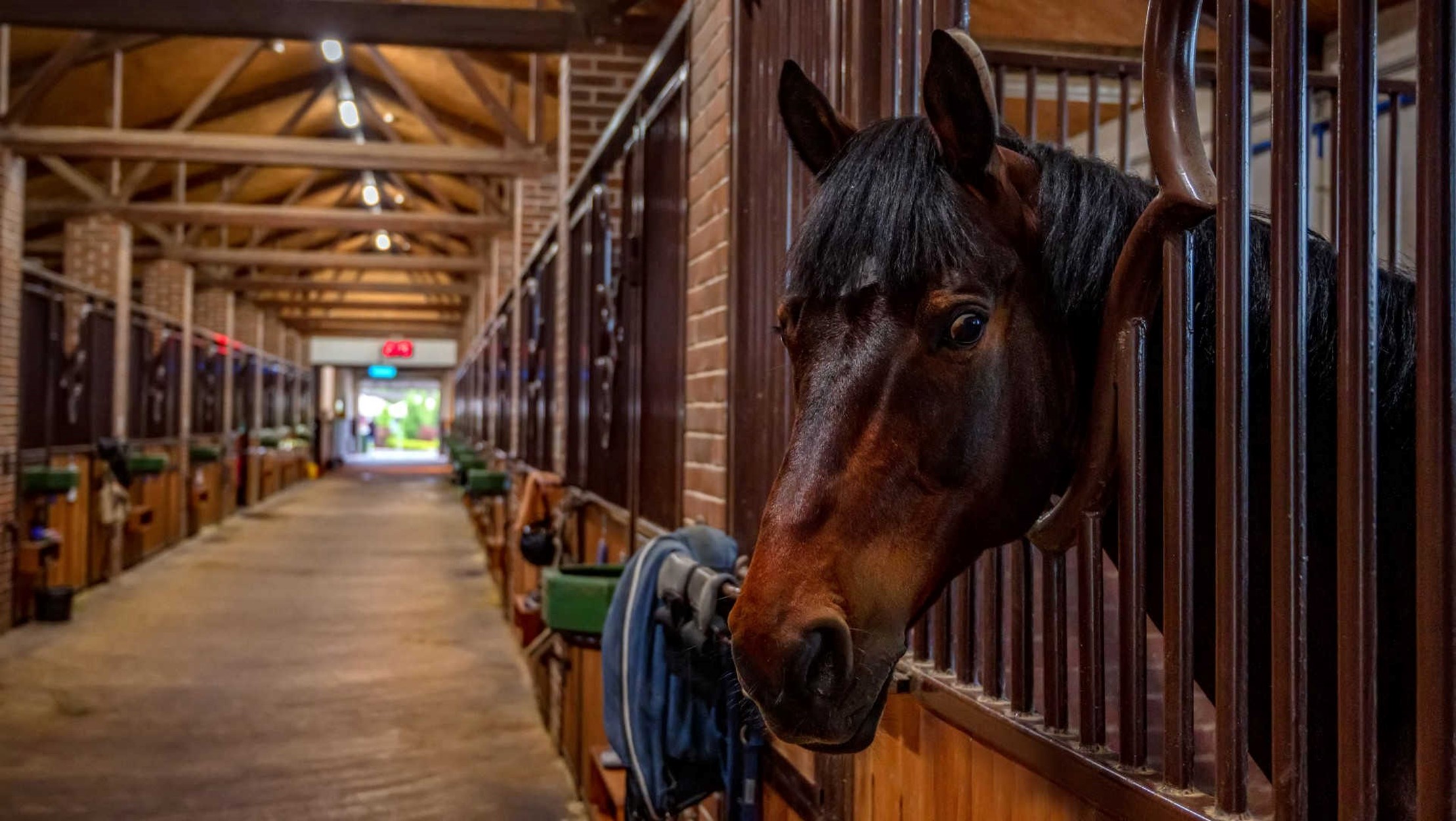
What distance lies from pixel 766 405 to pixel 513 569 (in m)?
5.94

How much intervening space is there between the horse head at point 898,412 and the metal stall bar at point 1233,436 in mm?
179

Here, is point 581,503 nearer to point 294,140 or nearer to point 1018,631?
point 1018,631

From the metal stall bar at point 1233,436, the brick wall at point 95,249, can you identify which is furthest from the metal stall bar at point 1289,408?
the brick wall at point 95,249

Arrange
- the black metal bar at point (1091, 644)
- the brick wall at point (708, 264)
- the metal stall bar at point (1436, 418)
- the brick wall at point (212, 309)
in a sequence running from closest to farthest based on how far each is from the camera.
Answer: the metal stall bar at point (1436, 418), the black metal bar at point (1091, 644), the brick wall at point (708, 264), the brick wall at point (212, 309)

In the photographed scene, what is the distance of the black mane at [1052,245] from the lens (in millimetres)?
1173

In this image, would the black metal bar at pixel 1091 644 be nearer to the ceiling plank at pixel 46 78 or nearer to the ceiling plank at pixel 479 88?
the ceiling plank at pixel 479 88

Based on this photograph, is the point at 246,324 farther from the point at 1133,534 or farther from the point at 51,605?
the point at 1133,534

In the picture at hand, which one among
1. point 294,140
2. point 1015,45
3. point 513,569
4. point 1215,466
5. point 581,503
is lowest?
point 513,569

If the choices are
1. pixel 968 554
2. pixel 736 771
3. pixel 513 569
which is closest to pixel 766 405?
pixel 736 771

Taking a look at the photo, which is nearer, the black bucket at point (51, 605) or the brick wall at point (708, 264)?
the brick wall at point (708, 264)

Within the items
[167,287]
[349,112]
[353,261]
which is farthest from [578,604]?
[353,261]

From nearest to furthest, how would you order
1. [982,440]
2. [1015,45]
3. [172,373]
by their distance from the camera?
[982,440], [1015,45], [172,373]

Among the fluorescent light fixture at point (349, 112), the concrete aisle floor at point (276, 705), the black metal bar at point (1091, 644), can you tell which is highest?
the fluorescent light fixture at point (349, 112)

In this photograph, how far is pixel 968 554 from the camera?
4.01 ft
